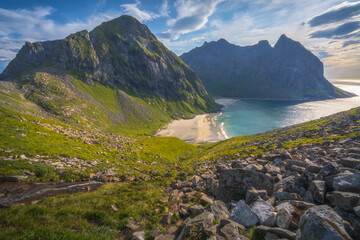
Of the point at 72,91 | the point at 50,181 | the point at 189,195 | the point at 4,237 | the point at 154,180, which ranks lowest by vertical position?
the point at 154,180

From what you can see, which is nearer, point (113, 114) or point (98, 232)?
point (98, 232)

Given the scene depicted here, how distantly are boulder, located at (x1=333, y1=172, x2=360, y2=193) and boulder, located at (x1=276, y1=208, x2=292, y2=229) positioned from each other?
437 cm

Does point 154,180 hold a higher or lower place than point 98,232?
lower

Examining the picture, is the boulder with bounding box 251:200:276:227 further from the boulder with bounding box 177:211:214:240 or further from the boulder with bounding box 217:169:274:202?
the boulder with bounding box 217:169:274:202

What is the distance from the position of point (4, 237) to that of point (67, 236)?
99.6 inches

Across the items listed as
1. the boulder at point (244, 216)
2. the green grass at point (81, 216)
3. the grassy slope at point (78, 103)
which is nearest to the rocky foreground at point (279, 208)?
the boulder at point (244, 216)

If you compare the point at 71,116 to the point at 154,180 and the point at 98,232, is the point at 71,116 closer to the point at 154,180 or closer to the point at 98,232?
the point at 154,180

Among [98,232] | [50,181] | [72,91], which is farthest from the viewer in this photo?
[72,91]

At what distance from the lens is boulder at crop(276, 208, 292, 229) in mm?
8133

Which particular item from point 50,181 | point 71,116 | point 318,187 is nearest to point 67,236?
point 50,181

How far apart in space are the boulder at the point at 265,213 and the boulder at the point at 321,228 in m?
2.13

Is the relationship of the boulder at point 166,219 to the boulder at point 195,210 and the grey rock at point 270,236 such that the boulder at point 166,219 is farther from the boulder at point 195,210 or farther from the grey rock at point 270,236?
the grey rock at point 270,236

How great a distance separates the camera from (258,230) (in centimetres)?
830

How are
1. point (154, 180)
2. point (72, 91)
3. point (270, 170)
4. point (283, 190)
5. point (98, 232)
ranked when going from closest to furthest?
point (98, 232)
point (283, 190)
point (270, 170)
point (154, 180)
point (72, 91)
